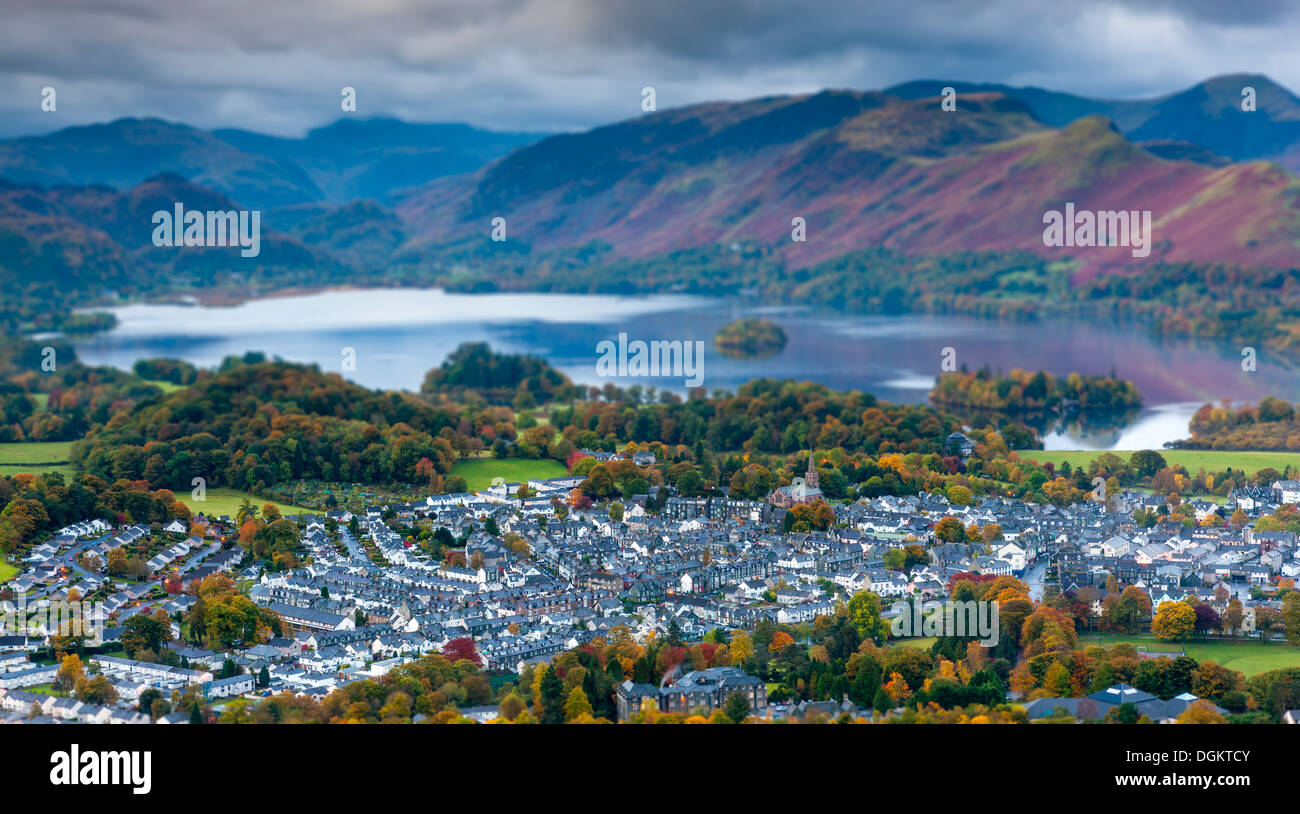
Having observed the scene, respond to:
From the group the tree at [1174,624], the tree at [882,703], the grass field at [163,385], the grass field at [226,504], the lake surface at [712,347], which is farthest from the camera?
the lake surface at [712,347]

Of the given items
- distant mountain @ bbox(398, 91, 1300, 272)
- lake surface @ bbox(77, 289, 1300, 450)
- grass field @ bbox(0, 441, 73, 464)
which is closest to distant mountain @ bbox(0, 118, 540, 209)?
distant mountain @ bbox(398, 91, 1300, 272)

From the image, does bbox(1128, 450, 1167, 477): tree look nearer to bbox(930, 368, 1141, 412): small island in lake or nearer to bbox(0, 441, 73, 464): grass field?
bbox(930, 368, 1141, 412): small island in lake

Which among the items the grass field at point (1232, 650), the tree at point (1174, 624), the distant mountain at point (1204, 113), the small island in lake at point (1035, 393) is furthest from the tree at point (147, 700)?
the distant mountain at point (1204, 113)

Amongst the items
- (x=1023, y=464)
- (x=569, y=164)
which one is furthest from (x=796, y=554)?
(x=569, y=164)

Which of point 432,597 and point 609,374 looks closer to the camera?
point 432,597

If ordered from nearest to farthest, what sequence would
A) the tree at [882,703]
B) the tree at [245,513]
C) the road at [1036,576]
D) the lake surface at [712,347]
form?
1. the tree at [882,703]
2. the road at [1036,576]
3. the tree at [245,513]
4. the lake surface at [712,347]

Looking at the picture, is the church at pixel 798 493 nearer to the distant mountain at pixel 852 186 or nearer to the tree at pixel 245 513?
the tree at pixel 245 513

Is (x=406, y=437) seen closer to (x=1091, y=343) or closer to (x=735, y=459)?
(x=735, y=459)
